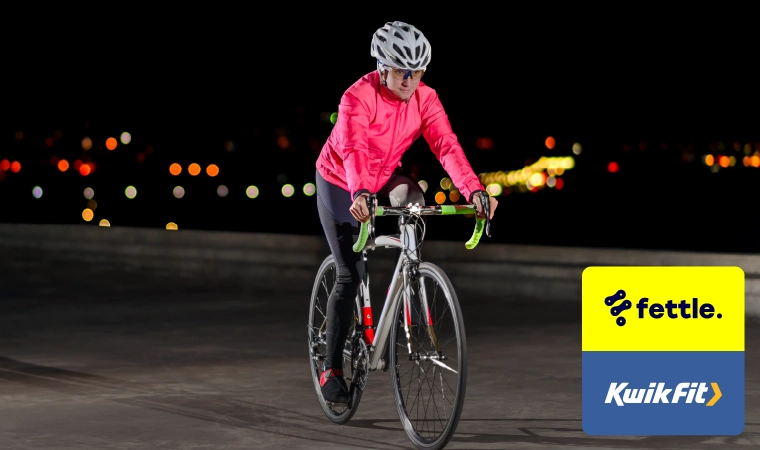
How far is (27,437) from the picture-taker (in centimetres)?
769

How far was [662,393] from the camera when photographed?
6.82m

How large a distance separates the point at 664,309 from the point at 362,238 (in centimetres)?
148

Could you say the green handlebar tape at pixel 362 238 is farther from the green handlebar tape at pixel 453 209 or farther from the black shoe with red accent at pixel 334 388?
the black shoe with red accent at pixel 334 388

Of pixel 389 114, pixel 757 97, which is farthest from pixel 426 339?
pixel 757 97

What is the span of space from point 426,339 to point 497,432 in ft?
2.53

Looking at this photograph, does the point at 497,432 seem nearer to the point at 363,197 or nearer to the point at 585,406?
the point at 585,406

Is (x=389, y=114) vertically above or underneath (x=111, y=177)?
underneath

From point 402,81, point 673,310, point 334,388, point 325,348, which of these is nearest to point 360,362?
point 334,388

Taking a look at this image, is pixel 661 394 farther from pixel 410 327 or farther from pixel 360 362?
pixel 360 362

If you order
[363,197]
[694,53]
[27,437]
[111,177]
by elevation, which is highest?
[694,53]

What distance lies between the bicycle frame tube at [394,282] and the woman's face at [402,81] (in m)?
0.65

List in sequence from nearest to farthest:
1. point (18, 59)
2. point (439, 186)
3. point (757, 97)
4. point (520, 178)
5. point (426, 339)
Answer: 1. point (426, 339)
2. point (439, 186)
3. point (520, 178)
4. point (18, 59)
5. point (757, 97)

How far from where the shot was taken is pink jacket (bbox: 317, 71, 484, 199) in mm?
Result: 7273

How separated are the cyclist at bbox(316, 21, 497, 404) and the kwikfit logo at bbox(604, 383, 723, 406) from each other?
1.08m
